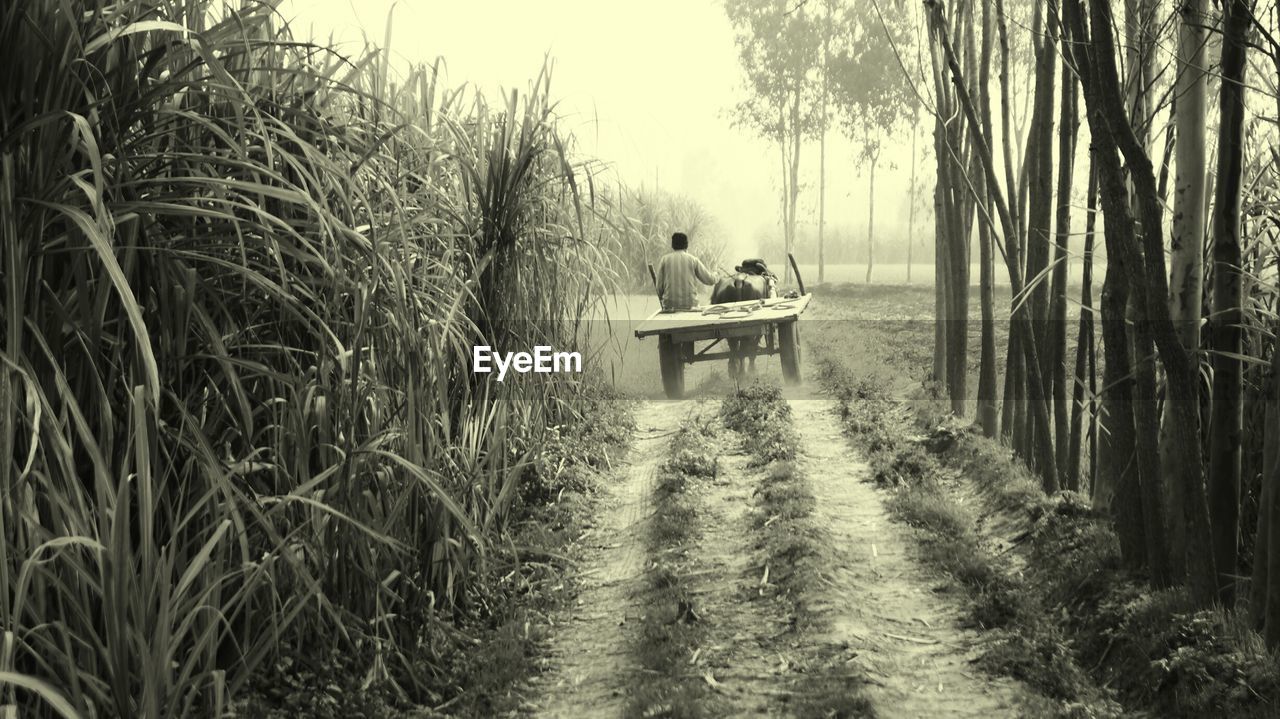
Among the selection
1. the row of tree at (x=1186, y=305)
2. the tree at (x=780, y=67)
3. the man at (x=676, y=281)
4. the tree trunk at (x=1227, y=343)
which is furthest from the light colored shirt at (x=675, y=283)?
the tree at (x=780, y=67)

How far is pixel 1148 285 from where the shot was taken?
403 cm

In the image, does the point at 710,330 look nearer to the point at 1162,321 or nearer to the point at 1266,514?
the point at 1162,321

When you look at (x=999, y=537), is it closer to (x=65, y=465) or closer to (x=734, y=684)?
(x=734, y=684)

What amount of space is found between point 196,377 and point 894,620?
2.69 m

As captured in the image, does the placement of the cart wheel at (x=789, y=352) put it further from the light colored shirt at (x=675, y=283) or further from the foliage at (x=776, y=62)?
the foliage at (x=776, y=62)

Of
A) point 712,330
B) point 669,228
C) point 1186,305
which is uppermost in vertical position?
point 669,228

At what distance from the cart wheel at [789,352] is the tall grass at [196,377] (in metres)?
6.49

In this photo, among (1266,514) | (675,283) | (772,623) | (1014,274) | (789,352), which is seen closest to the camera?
(1266,514)

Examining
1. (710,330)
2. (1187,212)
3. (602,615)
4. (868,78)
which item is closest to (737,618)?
(602,615)

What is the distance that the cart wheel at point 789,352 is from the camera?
10.9 m

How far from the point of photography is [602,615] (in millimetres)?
4770

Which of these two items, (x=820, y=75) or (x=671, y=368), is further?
(x=820, y=75)

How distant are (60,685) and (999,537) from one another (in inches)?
170

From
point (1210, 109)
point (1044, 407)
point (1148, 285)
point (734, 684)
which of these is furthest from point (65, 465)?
point (1210, 109)
